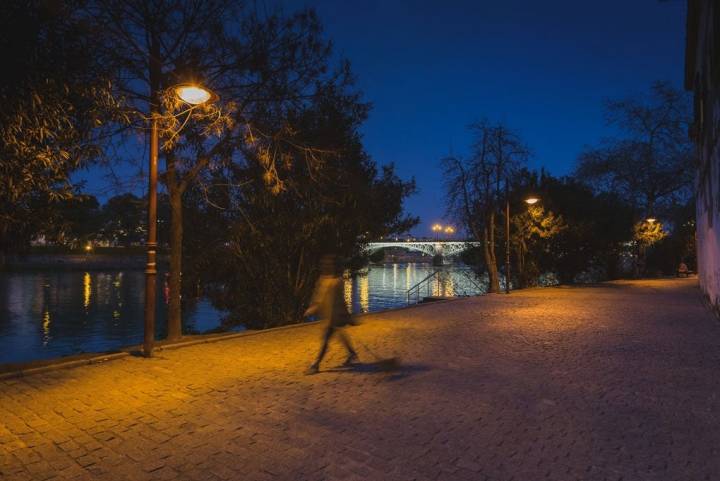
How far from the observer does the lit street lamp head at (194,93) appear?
717 cm

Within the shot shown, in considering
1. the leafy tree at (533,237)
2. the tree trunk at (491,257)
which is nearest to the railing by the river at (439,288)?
the tree trunk at (491,257)

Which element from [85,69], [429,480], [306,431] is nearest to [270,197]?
[85,69]

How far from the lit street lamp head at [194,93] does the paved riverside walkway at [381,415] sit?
4.08 m

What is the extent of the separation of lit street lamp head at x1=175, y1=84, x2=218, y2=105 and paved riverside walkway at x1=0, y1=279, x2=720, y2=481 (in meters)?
4.08

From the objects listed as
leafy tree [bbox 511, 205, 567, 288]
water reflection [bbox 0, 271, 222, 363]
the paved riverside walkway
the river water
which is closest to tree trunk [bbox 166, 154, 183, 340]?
the paved riverside walkway

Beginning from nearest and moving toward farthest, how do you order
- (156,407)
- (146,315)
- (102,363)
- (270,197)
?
(156,407) → (102,363) → (146,315) → (270,197)

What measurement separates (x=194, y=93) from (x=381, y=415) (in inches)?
213

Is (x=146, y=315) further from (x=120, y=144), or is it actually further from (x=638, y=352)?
→ (x=638, y=352)

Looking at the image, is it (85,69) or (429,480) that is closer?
(429,480)

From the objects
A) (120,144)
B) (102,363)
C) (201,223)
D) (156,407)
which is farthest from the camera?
(201,223)

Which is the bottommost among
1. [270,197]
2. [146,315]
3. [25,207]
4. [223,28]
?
[146,315]

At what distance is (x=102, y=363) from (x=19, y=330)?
18191 millimetres

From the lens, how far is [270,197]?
1337 cm

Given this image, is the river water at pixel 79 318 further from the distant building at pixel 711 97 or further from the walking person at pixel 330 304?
the distant building at pixel 711 97
